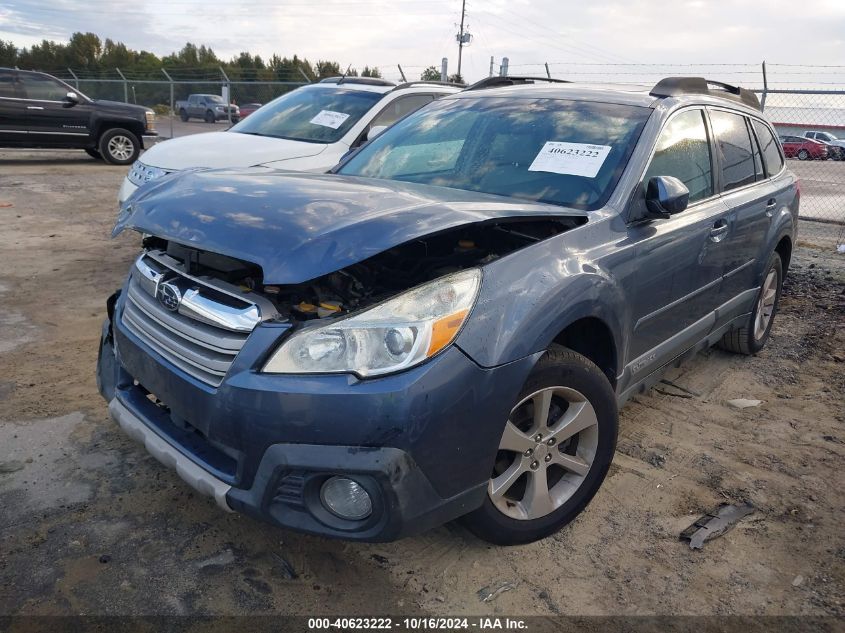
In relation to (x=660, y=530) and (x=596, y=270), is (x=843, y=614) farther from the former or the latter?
(x=596, y=270)

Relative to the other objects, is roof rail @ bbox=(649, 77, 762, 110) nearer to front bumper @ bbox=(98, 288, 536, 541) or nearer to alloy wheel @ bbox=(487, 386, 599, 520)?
alloy wheel @ bbox=(487, 386, 599, 520)

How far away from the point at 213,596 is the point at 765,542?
7.09ft

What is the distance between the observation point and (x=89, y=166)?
14195 mm

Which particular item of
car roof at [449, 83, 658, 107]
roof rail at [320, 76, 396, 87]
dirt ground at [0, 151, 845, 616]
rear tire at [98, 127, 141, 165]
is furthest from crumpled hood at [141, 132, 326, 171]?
rear tire at [98, 127, 141, 165]

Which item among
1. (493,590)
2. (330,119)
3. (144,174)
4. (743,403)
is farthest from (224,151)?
(493,590)

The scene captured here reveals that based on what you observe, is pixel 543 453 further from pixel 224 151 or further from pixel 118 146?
pixel 118 146

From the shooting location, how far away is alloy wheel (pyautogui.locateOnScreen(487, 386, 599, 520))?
246cm

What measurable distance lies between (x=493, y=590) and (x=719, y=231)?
2.36 metres

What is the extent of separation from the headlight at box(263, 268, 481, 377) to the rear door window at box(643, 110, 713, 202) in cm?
152

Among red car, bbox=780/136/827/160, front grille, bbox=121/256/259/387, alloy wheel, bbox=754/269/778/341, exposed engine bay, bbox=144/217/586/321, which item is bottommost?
red car, bbox=780/136/827/160

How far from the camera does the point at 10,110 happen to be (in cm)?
1308

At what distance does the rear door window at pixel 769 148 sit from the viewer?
185 inches

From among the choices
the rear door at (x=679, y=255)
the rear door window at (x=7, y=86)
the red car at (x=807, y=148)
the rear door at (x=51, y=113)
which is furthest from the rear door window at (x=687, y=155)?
the red car at (x=807, y=148)

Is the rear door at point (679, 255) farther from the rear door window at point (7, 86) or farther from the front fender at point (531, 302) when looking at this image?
the rear door window at point (7, 86)
